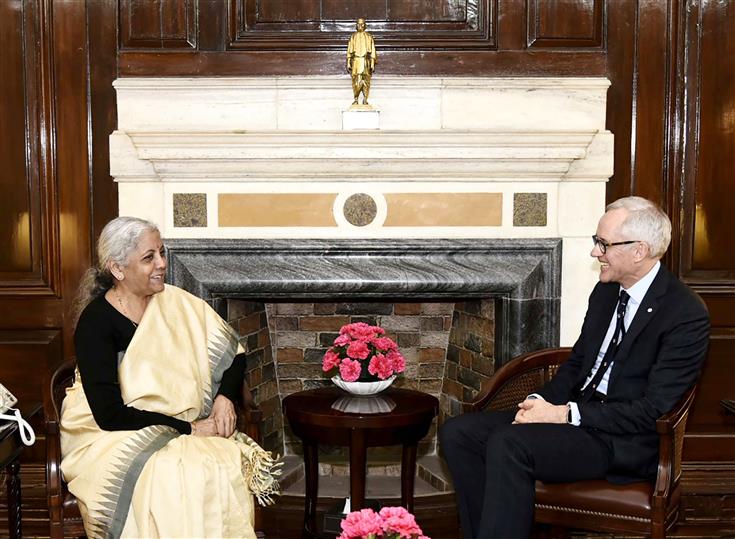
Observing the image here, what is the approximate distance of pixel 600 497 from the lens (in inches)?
109

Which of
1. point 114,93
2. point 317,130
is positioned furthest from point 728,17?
point 114,93

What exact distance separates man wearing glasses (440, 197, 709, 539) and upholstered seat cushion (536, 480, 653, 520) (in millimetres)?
34

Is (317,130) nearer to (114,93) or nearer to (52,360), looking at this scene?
(114,93)

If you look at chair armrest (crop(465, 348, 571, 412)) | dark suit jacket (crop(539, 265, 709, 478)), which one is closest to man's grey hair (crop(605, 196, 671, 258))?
dark suit jacket (crop(539, 265, 709, 478))

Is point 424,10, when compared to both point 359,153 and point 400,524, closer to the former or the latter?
point 359,153

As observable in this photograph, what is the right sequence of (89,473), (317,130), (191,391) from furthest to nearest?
(317,130)
(191,391)
(89,473)

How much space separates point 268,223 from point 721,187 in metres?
2.02

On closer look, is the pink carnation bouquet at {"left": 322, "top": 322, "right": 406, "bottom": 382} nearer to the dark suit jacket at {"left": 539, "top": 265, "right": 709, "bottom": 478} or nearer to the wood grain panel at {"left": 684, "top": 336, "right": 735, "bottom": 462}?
the dark suit jacket at {"left": 539, "top": 265, "right": 709, "bottom": 478}

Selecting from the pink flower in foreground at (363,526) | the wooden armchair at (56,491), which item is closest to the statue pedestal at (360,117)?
the wooden armchair at (56,491)

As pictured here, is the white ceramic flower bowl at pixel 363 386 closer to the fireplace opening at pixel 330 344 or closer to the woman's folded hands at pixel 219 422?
the woman's folded hands at pixel 219 422

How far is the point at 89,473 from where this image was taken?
2.78 metres

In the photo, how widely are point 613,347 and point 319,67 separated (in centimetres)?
175

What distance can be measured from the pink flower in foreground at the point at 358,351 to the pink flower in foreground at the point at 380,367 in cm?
4

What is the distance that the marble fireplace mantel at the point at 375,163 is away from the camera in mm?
3670
